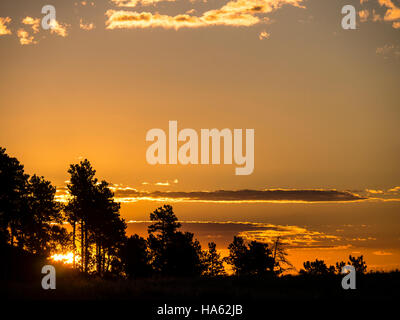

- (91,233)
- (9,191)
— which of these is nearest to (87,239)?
(91,233)

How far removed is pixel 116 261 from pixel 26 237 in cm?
1367

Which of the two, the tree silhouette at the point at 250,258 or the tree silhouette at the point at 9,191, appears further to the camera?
the tree silhouette at the point at 250,258

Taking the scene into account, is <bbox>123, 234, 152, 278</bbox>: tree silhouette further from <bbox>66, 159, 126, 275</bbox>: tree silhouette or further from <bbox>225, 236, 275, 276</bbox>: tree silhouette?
<bbox>225, 236, 275, 276</bbox>: tree silhouette

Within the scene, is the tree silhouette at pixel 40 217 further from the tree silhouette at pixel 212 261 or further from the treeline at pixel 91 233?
the tree silhouette at pixel 212 261

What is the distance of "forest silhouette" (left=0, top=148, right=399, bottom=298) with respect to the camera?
55.8 meters

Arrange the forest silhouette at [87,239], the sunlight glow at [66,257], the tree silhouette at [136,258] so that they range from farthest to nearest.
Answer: the tree silhouette at [136,258]
the sunlight glow at [66,257]
the forest silhouette at [87,239]

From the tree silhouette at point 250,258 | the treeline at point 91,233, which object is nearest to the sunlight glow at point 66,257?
the treeline at point 91,233

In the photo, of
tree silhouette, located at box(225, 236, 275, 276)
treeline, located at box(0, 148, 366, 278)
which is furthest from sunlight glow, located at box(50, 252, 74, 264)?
tree silhouette, located at box(225, 236, 275, 276)

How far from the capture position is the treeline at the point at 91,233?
58.3 m

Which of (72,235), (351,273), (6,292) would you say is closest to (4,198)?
(72,235)

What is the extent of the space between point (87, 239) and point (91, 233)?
40.5 inches

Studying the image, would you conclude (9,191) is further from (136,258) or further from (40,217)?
(136,258)

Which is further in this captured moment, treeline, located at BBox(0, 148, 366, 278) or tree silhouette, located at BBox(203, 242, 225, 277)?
tree silhouette, located at BBox(203, 242, 225, 277)
